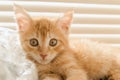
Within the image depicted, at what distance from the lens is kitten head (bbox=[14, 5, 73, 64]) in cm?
131

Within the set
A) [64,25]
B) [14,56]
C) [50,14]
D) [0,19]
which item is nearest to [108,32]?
[50,14]

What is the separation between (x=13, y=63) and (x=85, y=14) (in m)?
0.78

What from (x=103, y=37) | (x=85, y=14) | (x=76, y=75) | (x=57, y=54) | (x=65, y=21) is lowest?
(x=76, y=75)

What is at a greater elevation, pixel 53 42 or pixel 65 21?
pixel 65 21

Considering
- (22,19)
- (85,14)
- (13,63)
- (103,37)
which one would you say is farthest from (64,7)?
(13,63)

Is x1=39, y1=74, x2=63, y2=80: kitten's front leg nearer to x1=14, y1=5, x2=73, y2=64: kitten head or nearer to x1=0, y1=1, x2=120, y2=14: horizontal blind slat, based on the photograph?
x1=14, y1=5, x2=73, y2=64: kitten head

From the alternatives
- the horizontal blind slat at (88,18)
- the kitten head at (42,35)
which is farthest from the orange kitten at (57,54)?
the horizontal blind slat at (88,18)

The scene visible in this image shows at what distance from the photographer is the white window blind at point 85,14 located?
1.68 metres

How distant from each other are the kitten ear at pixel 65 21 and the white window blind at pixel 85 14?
29cm

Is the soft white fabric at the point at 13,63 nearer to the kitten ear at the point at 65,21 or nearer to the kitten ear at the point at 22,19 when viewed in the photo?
the kitten ear at the point at 22,19

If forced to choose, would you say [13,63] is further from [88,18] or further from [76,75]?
[88,18]

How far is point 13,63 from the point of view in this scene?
1.15 m

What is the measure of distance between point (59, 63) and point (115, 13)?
690mm

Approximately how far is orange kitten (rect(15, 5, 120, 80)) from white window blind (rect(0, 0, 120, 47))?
311 millimetres
